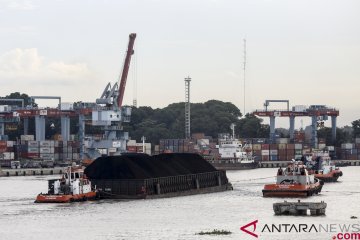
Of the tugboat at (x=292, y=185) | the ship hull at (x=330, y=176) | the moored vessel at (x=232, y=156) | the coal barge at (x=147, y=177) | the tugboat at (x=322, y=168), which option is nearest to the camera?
the coal barge at (x=147, y=177)

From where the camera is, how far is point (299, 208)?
236 feet

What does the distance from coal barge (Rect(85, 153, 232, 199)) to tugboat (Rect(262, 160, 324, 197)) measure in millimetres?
9267

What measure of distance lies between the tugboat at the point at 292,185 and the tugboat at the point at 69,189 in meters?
18.1

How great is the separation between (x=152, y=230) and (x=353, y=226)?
13.7m

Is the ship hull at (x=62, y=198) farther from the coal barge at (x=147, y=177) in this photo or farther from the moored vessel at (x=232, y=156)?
the moored vessel at (x=232, y=156)

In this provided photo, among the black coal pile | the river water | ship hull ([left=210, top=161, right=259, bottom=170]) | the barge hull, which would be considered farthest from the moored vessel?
the river water

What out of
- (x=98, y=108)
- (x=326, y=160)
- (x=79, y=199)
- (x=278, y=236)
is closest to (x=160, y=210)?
(x=79, y=199)

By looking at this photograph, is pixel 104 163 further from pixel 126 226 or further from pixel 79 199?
pixel 126 226

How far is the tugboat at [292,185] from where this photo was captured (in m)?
92.5

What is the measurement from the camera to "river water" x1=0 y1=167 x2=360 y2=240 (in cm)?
6444

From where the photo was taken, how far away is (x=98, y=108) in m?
194

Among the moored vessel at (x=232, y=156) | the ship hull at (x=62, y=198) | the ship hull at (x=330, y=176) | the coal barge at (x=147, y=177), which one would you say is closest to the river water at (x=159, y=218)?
the ship hull at (x=62, y=198)

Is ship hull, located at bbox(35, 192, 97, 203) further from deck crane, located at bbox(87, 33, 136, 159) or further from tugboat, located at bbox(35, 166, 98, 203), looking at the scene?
deck crane, located at bbox(87, 33, 136, 159)

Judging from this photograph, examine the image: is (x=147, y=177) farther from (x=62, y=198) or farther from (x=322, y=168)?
(x=322, y=168)
